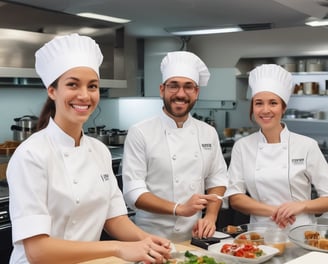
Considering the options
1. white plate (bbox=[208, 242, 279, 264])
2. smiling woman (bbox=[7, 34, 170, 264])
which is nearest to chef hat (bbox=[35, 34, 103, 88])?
smiling woman (bbox=[7, 34, 170, 264])

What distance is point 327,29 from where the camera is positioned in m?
4.67

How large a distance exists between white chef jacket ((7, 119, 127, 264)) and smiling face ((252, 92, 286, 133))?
0.74m

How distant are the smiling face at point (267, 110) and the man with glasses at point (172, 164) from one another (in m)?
0.25

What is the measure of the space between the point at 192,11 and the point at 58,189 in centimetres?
264

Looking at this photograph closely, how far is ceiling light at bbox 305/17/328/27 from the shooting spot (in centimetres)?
426

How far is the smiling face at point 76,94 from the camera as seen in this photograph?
4.64 feet

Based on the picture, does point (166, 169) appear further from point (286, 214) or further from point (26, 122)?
point (26, 122)

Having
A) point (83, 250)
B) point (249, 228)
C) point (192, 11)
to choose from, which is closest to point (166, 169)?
point (249, 228)

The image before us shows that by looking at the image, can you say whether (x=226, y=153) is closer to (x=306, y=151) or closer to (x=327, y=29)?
(x=327, y=29)

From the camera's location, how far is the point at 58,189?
4.63 feet

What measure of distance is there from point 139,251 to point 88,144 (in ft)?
1.43

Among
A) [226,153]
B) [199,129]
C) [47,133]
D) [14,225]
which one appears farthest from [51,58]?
[226,153]

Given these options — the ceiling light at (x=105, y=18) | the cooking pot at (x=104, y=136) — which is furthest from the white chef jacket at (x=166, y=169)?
the cooking pot at (x=104, y=136)

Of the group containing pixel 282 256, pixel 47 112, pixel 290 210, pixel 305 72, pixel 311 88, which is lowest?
pixel 282 256
